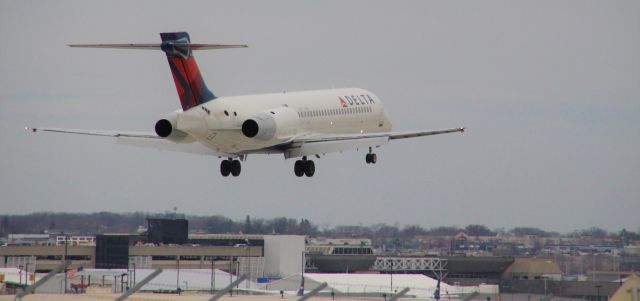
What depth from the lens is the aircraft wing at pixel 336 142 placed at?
95562 millimetres

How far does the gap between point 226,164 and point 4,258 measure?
2477 inches

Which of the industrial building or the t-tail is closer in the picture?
the t-tail

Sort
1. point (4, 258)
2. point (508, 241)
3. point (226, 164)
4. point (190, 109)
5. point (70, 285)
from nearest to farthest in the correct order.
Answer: point (190, 109), point (226, 164), point (70, 285), point (4, 258), point (508, 241)

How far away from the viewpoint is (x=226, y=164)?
9594cm

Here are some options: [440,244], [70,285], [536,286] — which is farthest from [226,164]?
[440,244]

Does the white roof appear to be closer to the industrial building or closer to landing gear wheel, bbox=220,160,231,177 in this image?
the industrial building

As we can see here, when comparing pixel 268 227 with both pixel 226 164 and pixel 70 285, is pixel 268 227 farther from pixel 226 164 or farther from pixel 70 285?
pixel 226 164

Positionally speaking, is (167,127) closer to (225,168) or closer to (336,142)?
(225,168)

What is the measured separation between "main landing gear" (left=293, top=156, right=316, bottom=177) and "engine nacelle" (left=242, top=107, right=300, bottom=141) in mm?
3641

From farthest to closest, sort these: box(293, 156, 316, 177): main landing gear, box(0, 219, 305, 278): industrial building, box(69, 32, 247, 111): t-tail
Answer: box(0, 219, 305, 278): industrial building
box(293, 156, 316, 177): main landing gear
box(69, 32, 247, 111): t-tail

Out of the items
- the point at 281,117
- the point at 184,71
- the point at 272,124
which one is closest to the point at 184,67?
the point at 184,71

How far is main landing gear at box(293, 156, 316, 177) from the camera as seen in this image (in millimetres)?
98688

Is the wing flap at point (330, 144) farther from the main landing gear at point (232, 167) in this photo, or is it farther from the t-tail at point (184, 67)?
the t-tail at point (184, 67)

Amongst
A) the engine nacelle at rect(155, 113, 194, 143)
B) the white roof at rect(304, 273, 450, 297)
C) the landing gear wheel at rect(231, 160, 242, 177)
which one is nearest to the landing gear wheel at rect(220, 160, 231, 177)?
the landing gear wheel at rect(231, 160, 242, 177)
